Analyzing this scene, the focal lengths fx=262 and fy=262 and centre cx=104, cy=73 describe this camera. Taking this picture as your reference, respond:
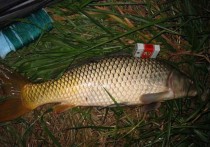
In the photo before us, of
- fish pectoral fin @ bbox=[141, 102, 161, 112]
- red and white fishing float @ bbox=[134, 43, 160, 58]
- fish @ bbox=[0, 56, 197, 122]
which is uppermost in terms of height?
red and white fishing float @ bbox=[134, 43, 160, 58]

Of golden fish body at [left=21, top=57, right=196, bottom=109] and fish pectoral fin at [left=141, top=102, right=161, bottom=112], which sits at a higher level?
golden fish body at [left=21, top=57, right=196, bottom=109]

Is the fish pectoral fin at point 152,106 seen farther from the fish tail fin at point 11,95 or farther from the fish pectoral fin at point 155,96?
the fish tail fin at point 11,95

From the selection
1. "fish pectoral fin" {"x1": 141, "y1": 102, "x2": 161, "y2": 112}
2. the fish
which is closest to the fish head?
the fish

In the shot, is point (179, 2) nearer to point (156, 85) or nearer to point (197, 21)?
point (197, 21)

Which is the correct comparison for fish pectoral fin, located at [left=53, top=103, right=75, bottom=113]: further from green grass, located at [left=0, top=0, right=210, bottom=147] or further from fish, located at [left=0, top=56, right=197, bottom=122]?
green grass, located at [left=0, top=0, right=210, bottom=147]

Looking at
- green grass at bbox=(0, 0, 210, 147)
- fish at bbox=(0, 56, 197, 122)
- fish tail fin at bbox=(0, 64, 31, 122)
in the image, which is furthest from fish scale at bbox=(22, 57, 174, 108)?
fish tail fin at bbox=(0, 64, 31, 122)

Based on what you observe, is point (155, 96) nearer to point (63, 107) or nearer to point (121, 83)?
point (121, 83)

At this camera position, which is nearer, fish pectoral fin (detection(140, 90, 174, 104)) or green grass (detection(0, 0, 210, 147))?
fish pectoral fin (detection(140, 90, 174, 104))
